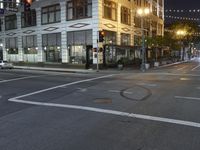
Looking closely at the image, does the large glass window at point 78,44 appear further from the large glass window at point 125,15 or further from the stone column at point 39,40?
the large glass window at point 125,15

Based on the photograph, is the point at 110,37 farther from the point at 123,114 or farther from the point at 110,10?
the point at 123,114

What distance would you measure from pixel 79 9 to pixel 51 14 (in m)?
5.96

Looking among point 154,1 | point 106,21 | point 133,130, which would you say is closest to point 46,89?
point 133,130

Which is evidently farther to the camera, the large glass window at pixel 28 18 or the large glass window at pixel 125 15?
the large glass window at pixel 28 18

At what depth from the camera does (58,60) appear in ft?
148

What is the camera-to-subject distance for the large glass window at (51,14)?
44500 millimetres

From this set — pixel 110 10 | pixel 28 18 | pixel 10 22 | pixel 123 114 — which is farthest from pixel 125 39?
pixel 123 114

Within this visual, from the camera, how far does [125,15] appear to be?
47.7 metres

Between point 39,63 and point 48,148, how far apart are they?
40851mm

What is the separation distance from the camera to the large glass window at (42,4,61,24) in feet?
146

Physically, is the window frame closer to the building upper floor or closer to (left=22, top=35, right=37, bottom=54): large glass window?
the building upper floor

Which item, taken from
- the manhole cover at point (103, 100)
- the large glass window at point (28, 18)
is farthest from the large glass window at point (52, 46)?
the manhole cover at point (103, 100)

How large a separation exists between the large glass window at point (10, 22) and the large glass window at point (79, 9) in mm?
14309

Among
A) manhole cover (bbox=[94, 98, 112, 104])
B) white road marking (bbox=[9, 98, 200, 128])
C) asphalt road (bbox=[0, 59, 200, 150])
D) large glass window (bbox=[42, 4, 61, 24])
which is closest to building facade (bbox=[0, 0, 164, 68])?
large glass window (bbox=[42, 4, 61, 24])
